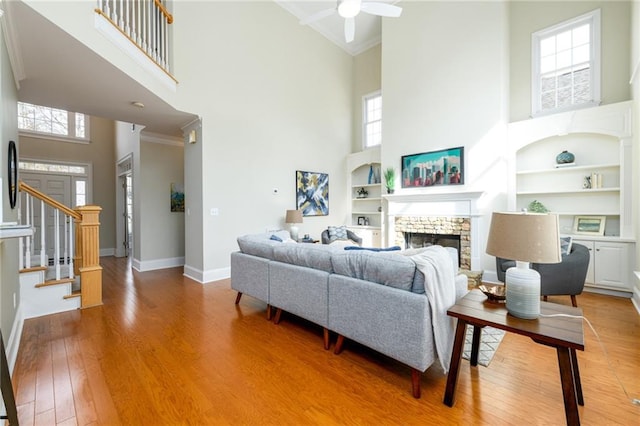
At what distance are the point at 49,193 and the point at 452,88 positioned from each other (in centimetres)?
922

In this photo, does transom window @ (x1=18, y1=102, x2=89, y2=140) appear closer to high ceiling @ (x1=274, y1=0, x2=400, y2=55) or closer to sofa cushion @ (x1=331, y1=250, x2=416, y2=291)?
high ceiling @ (x1=274, y1=0, x2=400, y2=55)

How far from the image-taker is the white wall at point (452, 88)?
14.5ft

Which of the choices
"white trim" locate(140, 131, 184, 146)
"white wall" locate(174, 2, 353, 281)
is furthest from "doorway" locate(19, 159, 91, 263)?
"white wall" locate(174, 2, 353, 281)

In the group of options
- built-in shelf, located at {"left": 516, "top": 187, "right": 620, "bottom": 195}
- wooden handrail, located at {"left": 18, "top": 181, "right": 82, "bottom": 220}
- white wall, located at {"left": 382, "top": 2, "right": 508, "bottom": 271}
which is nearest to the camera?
wooden handrail, located at {"left": 18, "top": 181, "right": 82, "bottom": 220}

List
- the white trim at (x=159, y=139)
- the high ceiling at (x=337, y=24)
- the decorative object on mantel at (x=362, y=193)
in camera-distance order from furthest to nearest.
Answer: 1. the decorative object on mantel at (x=362, y=193)
2. the high ceiling at (x=337, y=24)
3. the white trim at (x=159, y=139)

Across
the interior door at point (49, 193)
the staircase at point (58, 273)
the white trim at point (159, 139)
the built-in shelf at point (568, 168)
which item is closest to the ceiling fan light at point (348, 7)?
the built-in shelf at point (568, 168)

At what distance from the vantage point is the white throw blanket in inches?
66.9

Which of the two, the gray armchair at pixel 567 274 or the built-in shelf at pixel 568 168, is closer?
the gray armchair at pixel 567 274

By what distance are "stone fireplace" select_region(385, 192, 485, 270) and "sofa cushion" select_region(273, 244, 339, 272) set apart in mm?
3234

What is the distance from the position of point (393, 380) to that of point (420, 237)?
4.05m

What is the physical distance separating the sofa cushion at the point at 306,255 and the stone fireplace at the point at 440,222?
3234 mm

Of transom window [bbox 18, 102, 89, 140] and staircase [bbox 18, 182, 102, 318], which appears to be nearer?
staircase [bbox 18, 182, 102, 318]

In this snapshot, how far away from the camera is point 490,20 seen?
443cm

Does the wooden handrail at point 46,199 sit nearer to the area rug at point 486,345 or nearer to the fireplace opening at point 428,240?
the area rug at point 486,345
